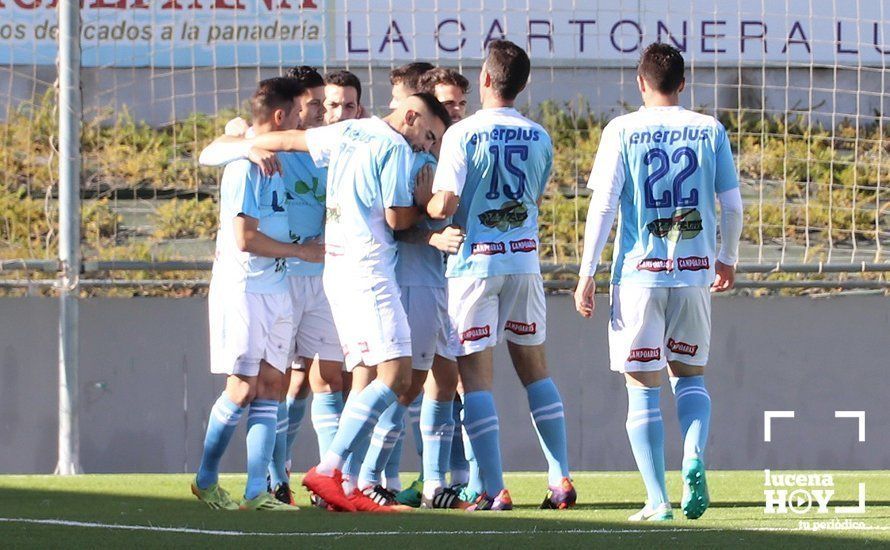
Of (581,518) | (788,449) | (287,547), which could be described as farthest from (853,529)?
(788,449)

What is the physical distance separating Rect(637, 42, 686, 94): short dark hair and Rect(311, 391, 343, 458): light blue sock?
7.41 ft

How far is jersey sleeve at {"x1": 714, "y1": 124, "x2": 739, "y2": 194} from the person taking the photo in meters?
6.18

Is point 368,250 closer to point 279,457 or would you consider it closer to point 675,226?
point 675,226

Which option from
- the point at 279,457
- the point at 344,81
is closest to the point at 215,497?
the point at 279,457

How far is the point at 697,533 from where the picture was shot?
546 centimetres

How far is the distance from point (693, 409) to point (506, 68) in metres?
1.60

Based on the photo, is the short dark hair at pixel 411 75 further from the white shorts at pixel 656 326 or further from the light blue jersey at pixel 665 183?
the white shorts at pixel 656 326

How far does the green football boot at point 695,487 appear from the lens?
5879 mm

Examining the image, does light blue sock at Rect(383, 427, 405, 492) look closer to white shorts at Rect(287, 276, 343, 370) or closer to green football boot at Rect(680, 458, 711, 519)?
white shorts at Rect(287, 276, 343, 370)

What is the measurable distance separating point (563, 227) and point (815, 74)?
7.04ft

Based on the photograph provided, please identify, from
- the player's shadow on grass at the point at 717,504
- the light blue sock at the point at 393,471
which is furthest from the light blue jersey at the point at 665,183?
the light blue sock at the point at 393,471

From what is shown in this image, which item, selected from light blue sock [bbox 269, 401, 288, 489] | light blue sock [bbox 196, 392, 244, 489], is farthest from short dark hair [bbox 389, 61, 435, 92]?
light blue sock [bbox 196, 392, 244, 489]

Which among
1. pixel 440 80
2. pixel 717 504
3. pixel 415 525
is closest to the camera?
pixel 415 525

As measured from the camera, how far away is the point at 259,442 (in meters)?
6.80
